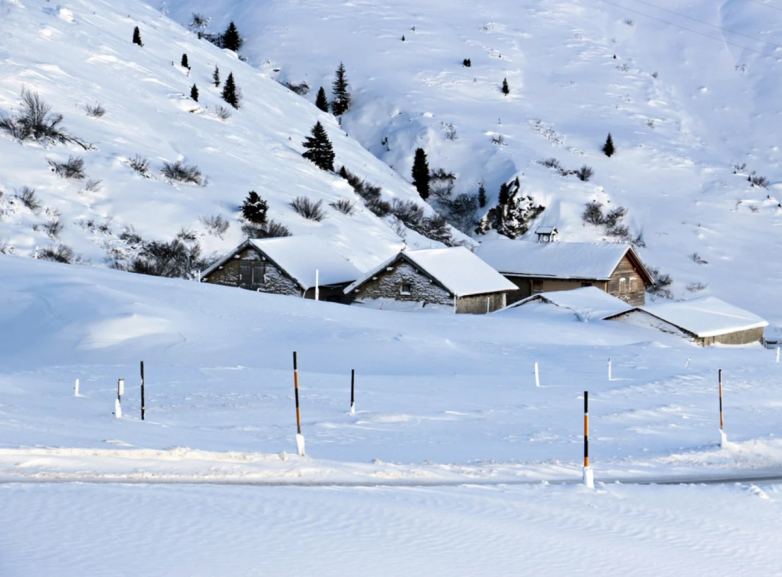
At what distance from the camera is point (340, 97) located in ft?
299

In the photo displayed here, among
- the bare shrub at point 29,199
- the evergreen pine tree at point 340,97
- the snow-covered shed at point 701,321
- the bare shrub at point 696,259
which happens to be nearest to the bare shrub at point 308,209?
the bare shrub at point 29,199

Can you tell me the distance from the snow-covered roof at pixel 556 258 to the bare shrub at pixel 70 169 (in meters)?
22.8

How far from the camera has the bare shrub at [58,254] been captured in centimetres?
4494

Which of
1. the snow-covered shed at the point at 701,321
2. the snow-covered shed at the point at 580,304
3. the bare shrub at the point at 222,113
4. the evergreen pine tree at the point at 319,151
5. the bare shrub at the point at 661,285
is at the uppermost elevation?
the bare shrub at the point at 222,113

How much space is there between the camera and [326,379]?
23.4 metres

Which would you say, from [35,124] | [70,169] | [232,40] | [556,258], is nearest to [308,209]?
[70,169]

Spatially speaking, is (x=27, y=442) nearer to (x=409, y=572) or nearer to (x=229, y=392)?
(x=409, y=572)

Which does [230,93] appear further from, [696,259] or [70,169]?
[696,259]

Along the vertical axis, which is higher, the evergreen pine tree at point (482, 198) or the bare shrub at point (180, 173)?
the evergreen pine tree at point (482, 198)

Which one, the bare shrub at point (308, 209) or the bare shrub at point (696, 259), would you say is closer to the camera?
the bare shrub at point (308, 209)

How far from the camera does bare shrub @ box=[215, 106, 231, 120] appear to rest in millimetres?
71506

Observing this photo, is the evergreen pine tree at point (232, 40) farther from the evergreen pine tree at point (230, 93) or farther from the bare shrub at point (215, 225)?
the bare shrub at point (215, 225)

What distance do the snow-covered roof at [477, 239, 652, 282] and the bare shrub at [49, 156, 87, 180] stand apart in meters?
22.8

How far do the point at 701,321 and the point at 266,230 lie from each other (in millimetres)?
25495
